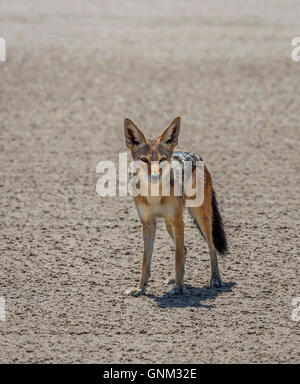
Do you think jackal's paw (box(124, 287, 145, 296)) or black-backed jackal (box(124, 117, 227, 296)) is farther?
jackal's paw (box(124, 287, 145, 296))

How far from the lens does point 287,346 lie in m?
6.36

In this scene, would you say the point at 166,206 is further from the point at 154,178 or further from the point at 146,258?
the point at 146,258

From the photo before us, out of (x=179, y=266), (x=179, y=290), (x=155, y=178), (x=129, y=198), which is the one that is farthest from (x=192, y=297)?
(x=129, y=198)

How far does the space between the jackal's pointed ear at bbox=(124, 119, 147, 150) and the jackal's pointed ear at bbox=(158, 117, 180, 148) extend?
160 millimetres

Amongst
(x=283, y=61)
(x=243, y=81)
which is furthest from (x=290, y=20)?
(x=243, y=81)

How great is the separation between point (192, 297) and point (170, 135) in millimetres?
1424

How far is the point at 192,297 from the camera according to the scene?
7.43m

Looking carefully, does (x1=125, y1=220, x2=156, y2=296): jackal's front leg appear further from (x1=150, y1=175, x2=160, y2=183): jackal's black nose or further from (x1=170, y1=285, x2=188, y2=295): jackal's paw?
(x1=150, y1=175, x2=160, y2=183): jackal's black nose

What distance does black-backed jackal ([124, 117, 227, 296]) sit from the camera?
23.6 feet

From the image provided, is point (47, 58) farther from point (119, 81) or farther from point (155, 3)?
point (155, 3)

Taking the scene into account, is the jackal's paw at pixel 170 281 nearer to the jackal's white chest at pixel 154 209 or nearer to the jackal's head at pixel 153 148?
the jackal's white chest at pixel 154 209

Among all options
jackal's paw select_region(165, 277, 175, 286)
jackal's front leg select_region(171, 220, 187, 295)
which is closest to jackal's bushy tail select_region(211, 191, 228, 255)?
jackal's paw select_region(165, 277, 175, 286)

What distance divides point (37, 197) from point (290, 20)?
15.0 m

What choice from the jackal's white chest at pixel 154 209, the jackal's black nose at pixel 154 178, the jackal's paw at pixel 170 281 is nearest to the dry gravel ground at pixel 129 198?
the jackal's paw at pixel 170 281
